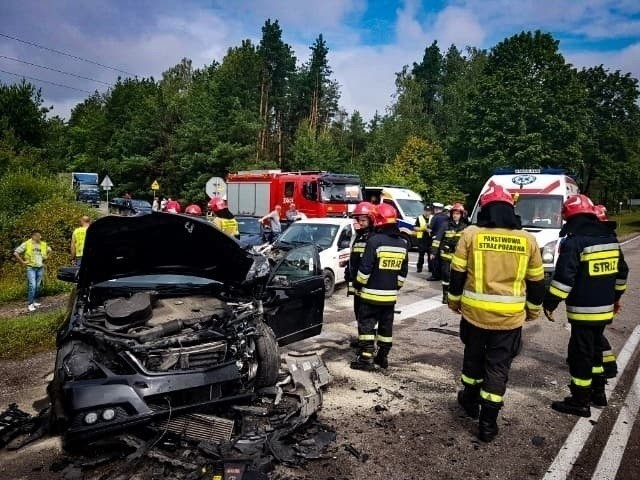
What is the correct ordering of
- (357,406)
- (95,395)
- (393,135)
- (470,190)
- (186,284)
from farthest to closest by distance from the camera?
1. (393,135)
2. (470,190)
3. (186,284)
4. (357,406)
5. (95,395)

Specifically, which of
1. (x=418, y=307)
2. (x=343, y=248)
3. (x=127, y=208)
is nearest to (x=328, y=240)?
(x=343, y=248)

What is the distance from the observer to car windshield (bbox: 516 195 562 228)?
368 inches

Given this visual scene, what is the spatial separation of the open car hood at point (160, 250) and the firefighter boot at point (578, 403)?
3.23 metres

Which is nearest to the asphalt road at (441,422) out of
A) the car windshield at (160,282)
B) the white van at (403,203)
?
the car windshield at (160,282)

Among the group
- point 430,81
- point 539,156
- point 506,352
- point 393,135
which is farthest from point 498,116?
point 506,352

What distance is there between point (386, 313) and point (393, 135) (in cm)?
3689

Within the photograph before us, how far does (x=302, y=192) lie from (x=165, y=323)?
1471 cm

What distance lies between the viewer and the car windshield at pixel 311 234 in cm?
999

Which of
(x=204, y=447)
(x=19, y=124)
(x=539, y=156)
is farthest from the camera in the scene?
(x=539, y=156)

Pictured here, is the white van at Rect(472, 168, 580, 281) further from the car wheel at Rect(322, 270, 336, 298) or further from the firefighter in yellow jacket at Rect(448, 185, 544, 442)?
the firefighter in yellow jacket at Rect(448, 185, 544, 442)

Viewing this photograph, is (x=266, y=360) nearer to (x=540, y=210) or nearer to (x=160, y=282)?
(x=160, y=282)

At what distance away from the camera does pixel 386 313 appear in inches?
214

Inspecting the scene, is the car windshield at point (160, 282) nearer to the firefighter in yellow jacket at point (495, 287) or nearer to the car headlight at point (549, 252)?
the firefighter in yellow jacket at point (495, 287)

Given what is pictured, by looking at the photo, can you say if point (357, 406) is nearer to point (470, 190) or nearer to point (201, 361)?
point (201, 361)
